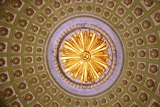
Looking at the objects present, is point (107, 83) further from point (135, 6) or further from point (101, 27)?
point (135, 6)

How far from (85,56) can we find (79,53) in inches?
31.7

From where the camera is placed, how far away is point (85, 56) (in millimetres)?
22438

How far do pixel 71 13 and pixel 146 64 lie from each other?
32.4 feet

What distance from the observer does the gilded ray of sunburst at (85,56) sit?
72.7 feet

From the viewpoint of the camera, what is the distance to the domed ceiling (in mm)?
19234

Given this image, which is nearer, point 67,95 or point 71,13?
point 71,13

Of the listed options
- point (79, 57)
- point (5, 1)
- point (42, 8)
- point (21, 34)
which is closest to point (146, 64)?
point (79, 57)

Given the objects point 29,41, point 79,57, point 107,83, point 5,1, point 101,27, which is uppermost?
point 5,1

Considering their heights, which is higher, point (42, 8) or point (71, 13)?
point (42, 8)

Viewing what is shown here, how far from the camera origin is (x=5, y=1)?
58.7 ft

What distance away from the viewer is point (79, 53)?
22516 mm

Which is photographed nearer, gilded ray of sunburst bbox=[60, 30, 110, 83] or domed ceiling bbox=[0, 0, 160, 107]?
domed ceiling bbox=[0, 0, 160, 107]

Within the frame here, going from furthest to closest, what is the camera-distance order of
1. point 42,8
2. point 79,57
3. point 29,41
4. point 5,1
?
point 79,57 < point 29,41 < point 42,8 < point 5,1

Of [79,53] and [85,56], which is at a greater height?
[79,53]
